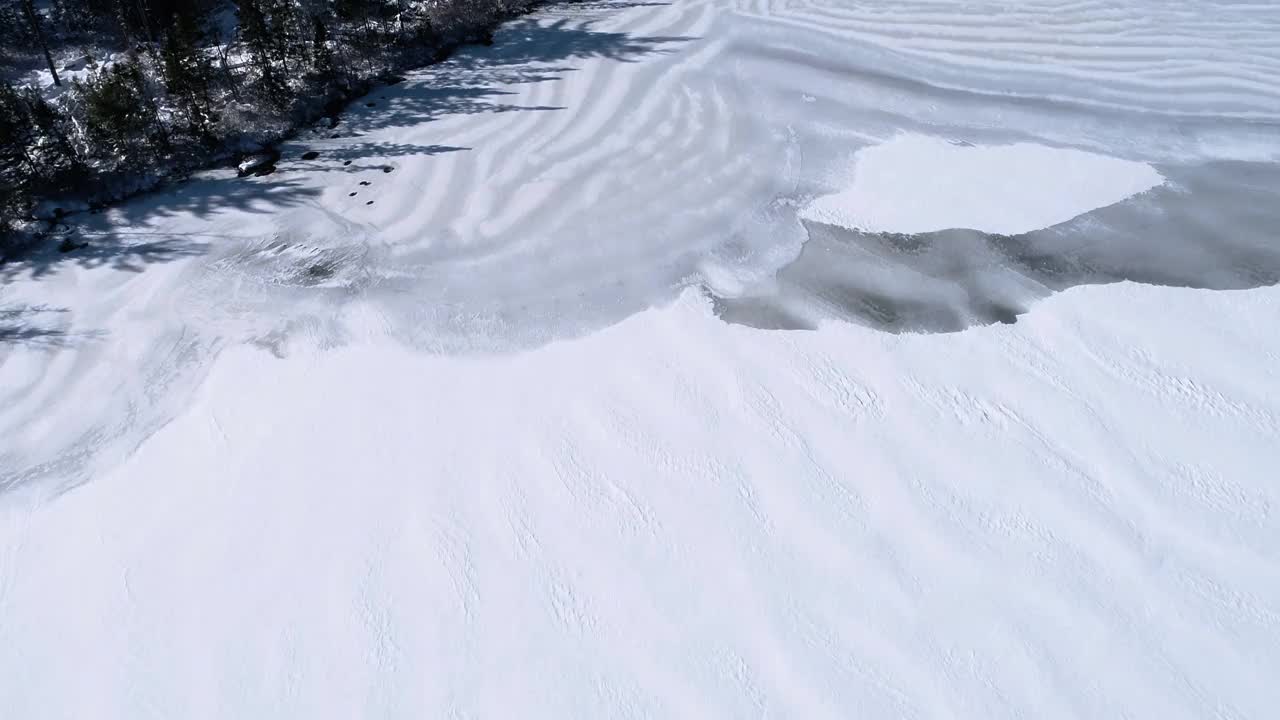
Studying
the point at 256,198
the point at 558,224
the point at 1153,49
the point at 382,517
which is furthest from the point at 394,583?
the point at 1153,49

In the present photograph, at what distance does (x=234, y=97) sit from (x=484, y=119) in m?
3.82

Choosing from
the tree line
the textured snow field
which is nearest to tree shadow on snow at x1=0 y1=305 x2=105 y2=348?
the textured snow field

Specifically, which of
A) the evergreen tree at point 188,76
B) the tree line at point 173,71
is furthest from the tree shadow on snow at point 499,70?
the evergreen tree at point 188,76

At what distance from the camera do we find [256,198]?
9.51 metres

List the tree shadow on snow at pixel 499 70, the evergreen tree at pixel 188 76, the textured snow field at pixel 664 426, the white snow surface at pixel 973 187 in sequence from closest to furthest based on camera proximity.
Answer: the textured snow field at pixel 664 426 < the white snow surface at pixel 973 187 < the evergreen tree at pixel 188 76 < the tree shadow on snow at pixel 499 70

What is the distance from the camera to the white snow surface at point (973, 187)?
9.01 meters

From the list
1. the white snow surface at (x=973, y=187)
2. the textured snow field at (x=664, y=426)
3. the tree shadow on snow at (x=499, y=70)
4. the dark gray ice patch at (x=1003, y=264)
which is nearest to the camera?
the textured snow field at (x=664, y=426)

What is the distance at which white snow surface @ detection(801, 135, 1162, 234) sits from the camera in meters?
9.01

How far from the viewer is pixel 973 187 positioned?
956 centimetres

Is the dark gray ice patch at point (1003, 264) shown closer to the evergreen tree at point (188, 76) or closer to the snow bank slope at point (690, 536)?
the snow bank slope at point (690, 536)

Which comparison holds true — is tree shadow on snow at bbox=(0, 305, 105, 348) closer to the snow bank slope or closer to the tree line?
the tree line

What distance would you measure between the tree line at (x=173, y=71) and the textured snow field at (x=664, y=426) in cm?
99

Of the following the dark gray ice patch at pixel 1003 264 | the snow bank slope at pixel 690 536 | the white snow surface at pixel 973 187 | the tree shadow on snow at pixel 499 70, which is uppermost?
the tree shadow on snow at pixel 499 70

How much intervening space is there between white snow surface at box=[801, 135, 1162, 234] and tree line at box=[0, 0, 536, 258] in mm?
7913
